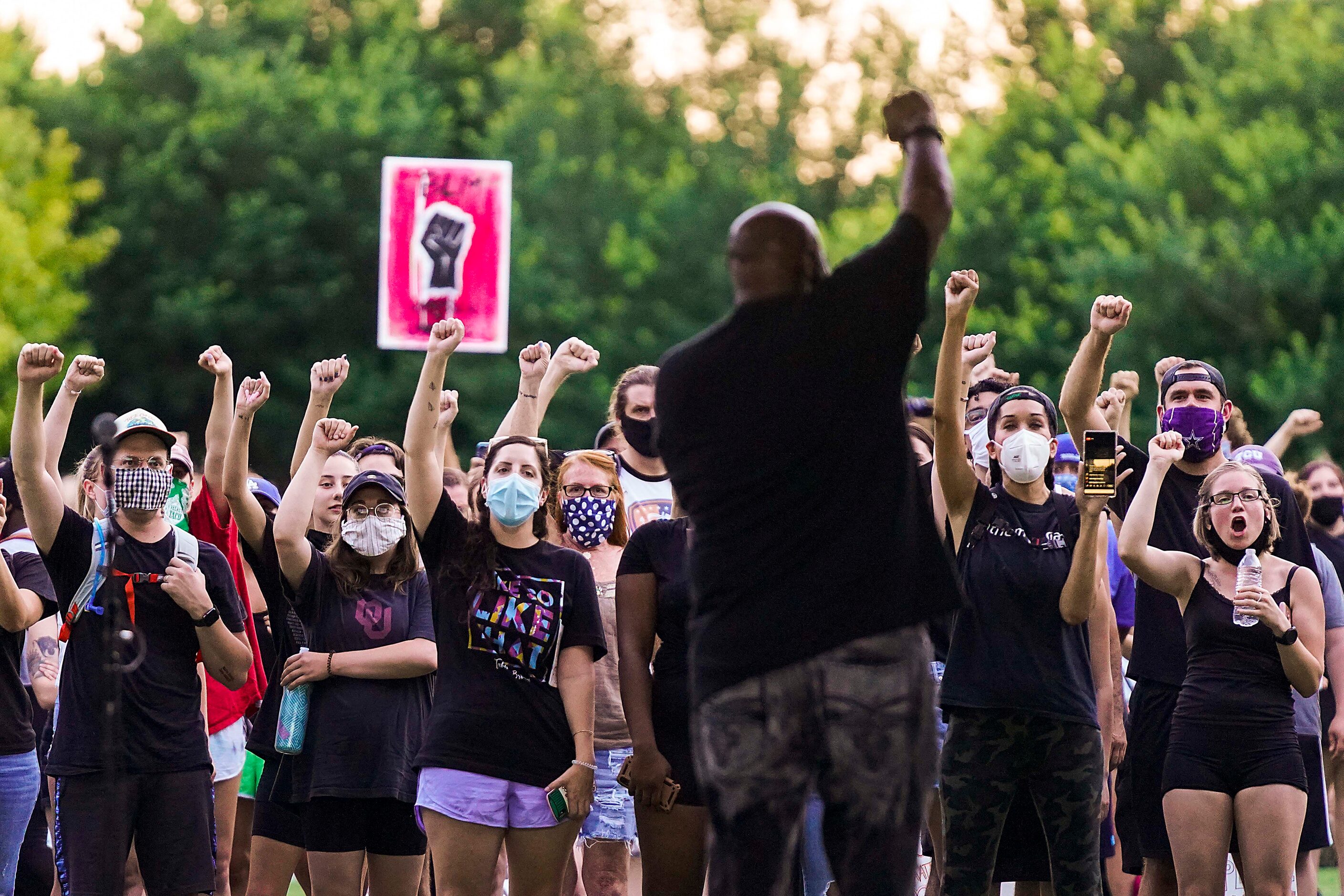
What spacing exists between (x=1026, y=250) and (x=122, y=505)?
30.3 meters

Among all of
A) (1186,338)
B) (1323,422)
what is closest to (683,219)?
(1186,338)

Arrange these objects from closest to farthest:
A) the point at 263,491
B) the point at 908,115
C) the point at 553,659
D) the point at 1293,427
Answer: the point at 908,115 < the point at 553,659 < the point at 263,491 < the point at 1293,427

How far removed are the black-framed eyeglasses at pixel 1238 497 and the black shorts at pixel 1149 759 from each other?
2.65 feet

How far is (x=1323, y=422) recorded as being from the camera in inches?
1141

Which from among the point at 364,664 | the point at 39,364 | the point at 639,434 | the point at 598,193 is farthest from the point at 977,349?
the point at 598,193

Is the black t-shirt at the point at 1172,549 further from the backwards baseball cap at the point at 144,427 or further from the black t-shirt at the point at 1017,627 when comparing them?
the backwards baseball cap at the point at 144,427

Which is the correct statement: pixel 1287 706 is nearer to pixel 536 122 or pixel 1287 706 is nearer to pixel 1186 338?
pixel 1186 338

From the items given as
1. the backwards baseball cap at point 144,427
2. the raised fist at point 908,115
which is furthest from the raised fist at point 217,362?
the raised fist at point 908,115

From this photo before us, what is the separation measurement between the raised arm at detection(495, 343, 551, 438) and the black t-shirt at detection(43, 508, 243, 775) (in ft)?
4.88

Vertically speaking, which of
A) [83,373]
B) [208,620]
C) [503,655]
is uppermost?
[83,373]

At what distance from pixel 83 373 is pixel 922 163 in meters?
4.27

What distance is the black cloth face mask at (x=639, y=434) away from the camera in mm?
8422

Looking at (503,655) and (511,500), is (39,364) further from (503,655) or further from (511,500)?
(503,655)

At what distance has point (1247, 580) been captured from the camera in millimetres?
7043
